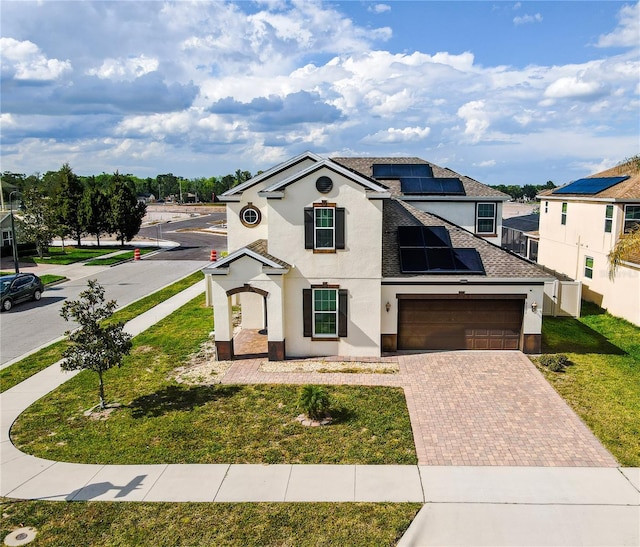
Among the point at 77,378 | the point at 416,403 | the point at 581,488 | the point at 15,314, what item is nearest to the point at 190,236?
the point at 15,314

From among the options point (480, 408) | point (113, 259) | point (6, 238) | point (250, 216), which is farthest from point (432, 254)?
point (6, 238)

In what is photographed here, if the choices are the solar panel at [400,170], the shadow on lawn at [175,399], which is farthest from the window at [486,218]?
the shadow on lawn at [175,399]

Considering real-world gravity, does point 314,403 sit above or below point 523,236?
below

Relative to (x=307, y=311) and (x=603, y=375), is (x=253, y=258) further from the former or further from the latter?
(x=603, y=375)

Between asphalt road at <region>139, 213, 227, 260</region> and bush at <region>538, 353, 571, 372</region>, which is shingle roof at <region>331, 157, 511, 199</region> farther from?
asphalt road at <region>139, 213, 227, 260</region>

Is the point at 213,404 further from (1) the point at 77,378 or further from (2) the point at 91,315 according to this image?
(1) the point at 77,378

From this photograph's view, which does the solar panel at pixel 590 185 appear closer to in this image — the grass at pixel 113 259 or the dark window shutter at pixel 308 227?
the dark window shutter at pixel 308 227
